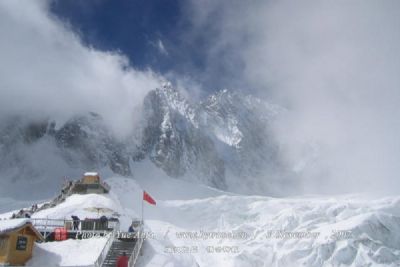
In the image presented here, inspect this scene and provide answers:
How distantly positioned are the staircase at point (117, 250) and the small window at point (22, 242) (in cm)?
522

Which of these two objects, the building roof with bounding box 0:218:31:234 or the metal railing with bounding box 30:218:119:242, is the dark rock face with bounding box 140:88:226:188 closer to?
the metal railing with bounding box 30:218:119:242

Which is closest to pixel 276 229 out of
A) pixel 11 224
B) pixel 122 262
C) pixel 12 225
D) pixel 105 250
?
pixel 105 250

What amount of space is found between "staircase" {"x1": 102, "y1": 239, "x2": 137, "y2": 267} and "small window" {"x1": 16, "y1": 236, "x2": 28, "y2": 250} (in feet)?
17.1

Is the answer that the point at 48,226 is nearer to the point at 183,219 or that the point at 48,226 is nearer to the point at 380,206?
the point at 183,219

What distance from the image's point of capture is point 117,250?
31500 millimetres

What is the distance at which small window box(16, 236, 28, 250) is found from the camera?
97.1 ft

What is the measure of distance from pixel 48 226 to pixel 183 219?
76.0 meters

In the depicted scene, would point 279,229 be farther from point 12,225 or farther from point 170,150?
point 170,150

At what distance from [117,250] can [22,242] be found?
6.04 meters

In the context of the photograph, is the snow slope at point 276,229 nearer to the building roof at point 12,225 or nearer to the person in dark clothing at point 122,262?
the building roof at point 12,225

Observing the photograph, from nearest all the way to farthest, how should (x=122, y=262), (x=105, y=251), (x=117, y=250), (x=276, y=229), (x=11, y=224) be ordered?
(x=122, y=262) < (x=11, y=224) < (x=105, y=251) < (x=117, y=250) < (x=276, y=229)

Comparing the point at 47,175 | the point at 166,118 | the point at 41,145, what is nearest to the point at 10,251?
the point at 47,175

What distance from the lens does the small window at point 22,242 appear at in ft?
97.1

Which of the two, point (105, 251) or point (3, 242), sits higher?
point (3, 242)
